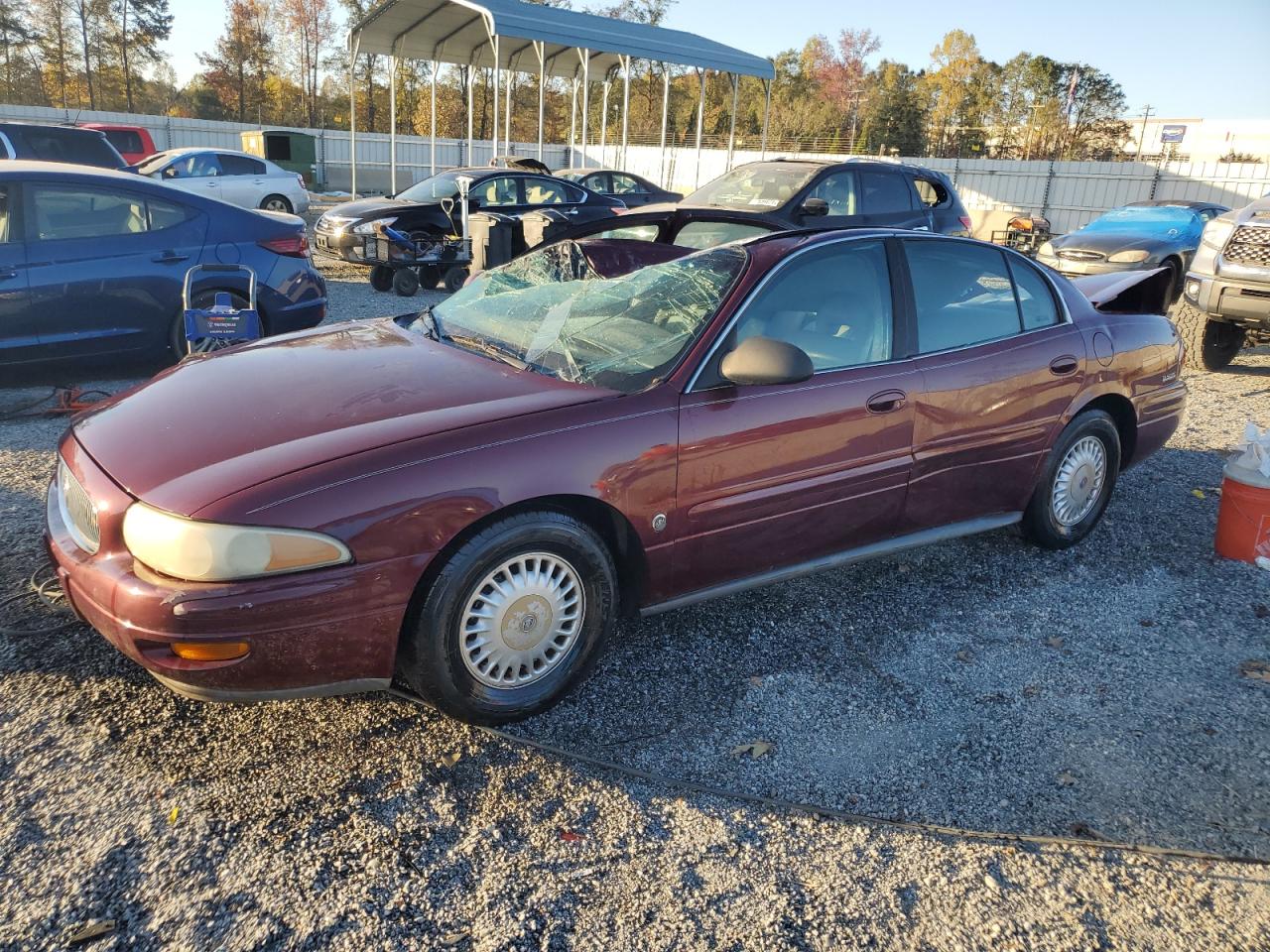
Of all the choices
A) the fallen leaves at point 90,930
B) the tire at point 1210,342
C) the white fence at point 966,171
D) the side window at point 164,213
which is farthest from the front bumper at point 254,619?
the white fence at point 966,171

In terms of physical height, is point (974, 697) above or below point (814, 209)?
below

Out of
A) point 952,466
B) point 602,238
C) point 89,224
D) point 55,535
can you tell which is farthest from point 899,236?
point 89,224

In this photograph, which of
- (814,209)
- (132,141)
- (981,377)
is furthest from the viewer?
(132,141)

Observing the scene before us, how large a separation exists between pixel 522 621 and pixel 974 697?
1.64m

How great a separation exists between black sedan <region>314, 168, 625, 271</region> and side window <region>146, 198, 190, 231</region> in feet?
16.5

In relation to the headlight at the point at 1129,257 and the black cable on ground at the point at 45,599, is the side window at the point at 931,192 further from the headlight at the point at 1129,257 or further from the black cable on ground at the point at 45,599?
the black cable on ground at the point at 45,599

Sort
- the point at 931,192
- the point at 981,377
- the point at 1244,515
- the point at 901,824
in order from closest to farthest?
1. the point at 901,824
2. the point at 981,377
3. the point at 1244,515
4. the point at 931,192

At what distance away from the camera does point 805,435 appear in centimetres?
333

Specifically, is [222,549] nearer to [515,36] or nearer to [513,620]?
[513,620]

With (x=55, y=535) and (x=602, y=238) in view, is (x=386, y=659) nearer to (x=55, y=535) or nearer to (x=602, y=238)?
(x=55, y=535)

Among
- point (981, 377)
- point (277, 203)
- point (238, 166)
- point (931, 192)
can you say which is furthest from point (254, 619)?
point (277, 203)

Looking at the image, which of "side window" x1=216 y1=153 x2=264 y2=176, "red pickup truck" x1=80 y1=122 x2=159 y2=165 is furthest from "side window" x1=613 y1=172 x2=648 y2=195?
"red pickup truck" x1=80 y1=122 x2=159 y2=165

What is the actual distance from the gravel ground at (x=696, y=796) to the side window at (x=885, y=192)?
6.90 meters

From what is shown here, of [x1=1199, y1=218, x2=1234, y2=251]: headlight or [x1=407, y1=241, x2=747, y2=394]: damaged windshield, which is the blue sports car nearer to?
[x1=1199, y1=218, x2=1234, y2=251]: headlight
